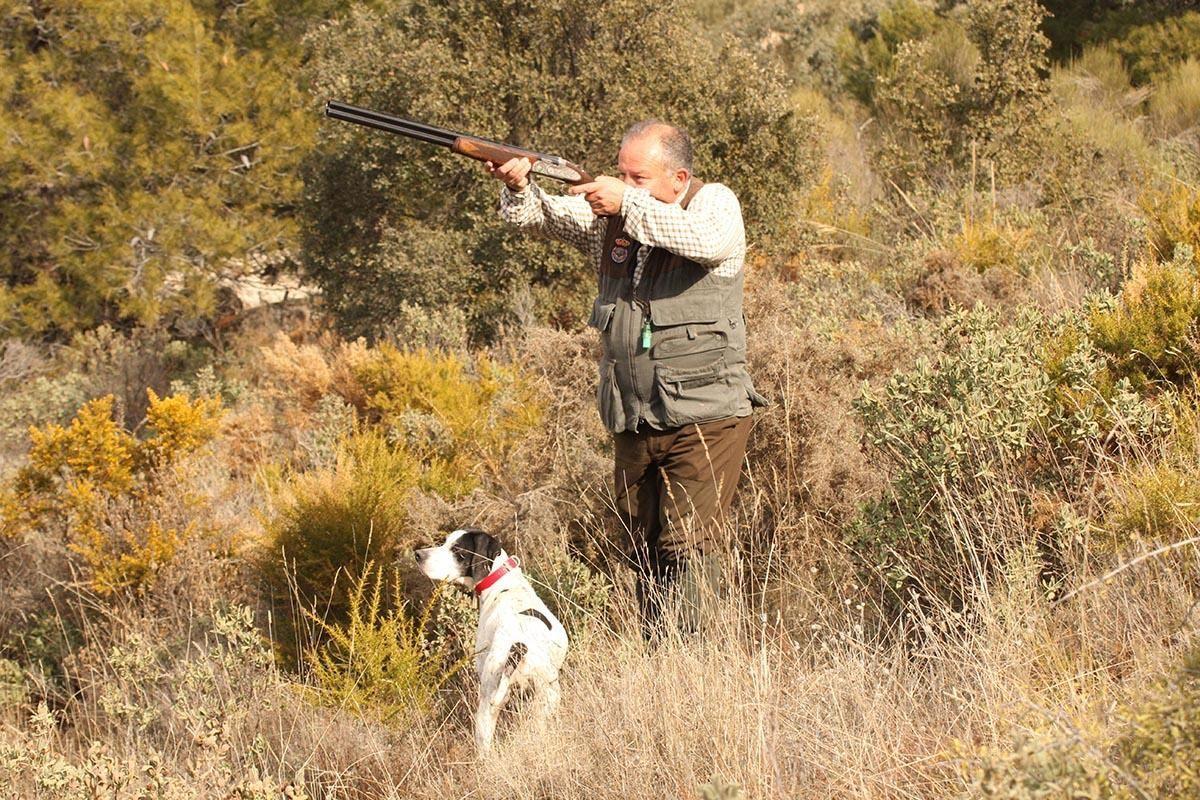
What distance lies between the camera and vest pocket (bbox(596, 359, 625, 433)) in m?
3.96

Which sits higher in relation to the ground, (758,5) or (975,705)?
(758,5)

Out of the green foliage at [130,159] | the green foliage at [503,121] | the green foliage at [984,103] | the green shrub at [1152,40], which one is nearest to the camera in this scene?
A: the green foliage at [503,121]

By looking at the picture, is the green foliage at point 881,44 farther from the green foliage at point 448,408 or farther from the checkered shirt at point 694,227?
the checkered shirt at point 694,227

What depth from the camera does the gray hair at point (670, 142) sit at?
385 cm

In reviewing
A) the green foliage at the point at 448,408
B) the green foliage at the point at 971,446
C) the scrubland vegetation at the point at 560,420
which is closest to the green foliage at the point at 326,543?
the scrubland vegetation at the point at 560,420

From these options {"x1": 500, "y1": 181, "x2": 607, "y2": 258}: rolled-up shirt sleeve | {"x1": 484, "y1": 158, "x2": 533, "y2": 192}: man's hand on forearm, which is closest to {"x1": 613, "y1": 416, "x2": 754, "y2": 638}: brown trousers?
{"x1": 500, "y1": 181, "x2": 607, "y2": 258}: rolled-up shirt sleeve

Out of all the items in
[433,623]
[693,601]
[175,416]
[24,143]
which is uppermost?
[24,143]

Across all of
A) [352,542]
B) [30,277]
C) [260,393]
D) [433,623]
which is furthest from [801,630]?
[30,277]

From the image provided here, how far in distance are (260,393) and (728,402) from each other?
6.91 m

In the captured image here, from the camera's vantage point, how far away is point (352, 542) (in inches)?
204

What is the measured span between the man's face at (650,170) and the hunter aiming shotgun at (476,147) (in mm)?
349

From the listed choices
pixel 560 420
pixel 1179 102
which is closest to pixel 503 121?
pixel 560 420

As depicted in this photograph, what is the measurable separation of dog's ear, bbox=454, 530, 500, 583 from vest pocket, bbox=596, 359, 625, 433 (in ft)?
1.98

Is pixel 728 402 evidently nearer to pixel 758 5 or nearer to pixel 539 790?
pixel 539 790
